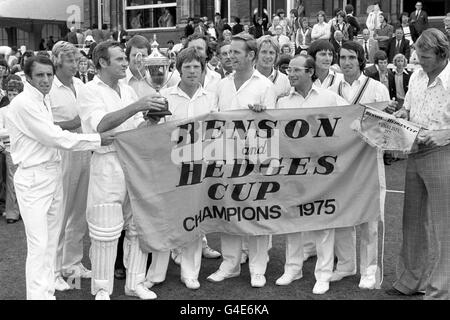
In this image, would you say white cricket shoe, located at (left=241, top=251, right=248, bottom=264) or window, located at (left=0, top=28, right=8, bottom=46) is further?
window, located at (left=0, top=28, right=8, bottom=46)

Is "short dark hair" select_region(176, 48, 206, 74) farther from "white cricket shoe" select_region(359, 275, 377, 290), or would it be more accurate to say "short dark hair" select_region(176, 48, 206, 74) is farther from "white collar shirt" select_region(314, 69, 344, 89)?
"white cricket shoe" select_region(359, 275, 377, 290)

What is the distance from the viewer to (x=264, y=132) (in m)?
5.87

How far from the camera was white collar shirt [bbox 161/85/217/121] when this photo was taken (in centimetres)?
591

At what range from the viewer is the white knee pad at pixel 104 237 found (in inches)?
208

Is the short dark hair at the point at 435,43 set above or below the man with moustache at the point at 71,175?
above

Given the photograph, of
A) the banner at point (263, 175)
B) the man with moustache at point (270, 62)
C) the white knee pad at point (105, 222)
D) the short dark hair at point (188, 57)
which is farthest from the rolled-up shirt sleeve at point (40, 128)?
the man with moustache at point (270, 62)

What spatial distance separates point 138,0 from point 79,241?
86.0ft

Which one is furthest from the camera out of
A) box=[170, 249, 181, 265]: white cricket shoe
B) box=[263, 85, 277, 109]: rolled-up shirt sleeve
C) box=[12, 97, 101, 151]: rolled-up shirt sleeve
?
box=[170, 249, 181, 265]: white cricket shoe

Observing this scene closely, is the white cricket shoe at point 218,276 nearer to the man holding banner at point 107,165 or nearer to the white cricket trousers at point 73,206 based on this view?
the man holding banner at point 107,165

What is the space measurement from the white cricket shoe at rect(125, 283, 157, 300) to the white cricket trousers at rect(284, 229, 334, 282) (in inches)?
49.1

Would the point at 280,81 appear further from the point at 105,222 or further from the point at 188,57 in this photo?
the point at 105,222

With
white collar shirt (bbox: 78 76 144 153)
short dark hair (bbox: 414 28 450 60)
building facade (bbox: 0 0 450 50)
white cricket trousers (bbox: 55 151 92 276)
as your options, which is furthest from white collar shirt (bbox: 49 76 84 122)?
building facade (bbox: 0 0 450 50)

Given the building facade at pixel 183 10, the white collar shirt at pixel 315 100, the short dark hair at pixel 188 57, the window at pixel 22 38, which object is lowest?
the white collar shirt at pixel 315 100

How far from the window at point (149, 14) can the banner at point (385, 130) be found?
24448 mm
